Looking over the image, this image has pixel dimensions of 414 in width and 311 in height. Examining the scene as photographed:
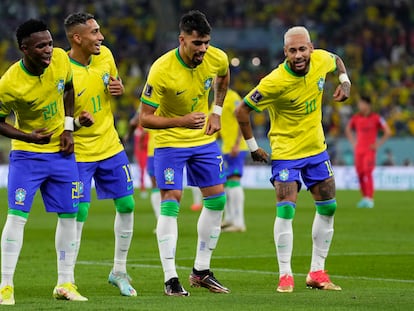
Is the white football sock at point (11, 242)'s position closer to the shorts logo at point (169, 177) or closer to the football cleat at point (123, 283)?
the football cleat at point (123, 283)

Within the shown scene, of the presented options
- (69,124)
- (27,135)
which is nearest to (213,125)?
(69,124)

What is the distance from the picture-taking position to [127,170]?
10617 millimetres

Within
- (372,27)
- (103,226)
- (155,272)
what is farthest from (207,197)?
(372,27)

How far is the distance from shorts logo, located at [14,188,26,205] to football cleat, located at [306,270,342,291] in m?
2.95

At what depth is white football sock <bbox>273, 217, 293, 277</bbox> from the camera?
34.1 ft

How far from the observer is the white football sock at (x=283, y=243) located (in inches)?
409

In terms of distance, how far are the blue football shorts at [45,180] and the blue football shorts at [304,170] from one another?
207 cm

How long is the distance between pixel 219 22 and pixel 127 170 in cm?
3388

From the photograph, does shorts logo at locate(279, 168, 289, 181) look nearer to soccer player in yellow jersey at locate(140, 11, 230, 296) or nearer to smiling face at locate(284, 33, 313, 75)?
soccer player in yellow jersey at locate(140, 11, 230, 296)

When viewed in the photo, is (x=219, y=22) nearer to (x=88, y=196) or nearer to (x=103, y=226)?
(x=103, y=226)

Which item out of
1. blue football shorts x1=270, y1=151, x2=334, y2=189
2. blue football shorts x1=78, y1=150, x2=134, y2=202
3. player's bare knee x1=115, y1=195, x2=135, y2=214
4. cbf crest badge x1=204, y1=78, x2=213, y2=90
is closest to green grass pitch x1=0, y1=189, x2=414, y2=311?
player's bare knee x1=115, y1=195, x2=135, y2=214

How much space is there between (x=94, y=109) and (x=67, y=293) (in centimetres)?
190

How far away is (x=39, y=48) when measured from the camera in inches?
358

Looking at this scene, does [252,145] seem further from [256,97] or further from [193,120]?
[193,120]
